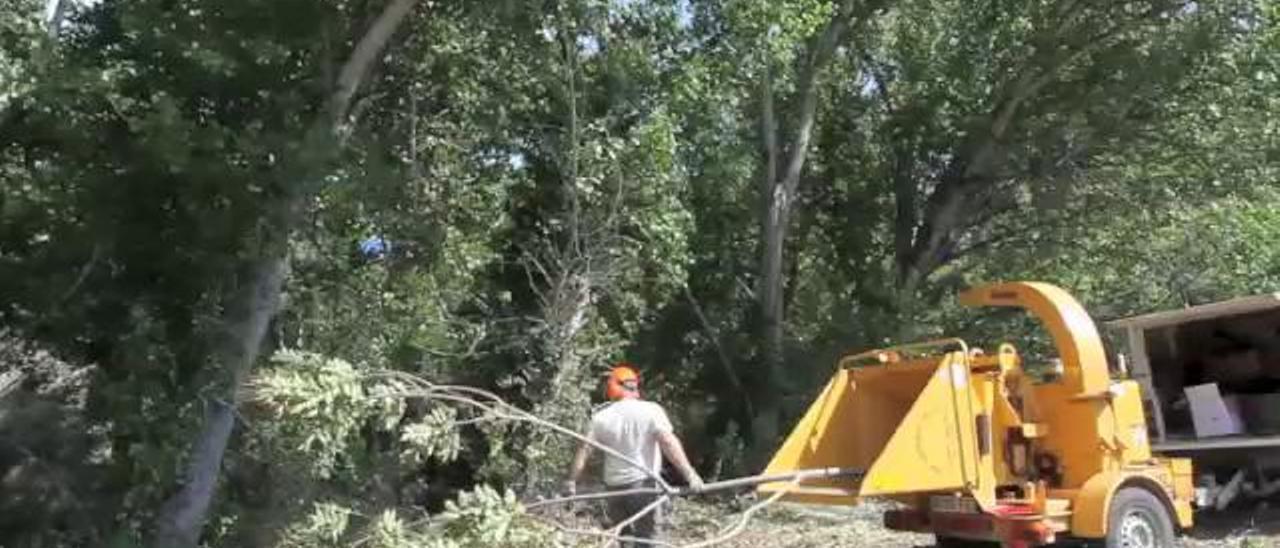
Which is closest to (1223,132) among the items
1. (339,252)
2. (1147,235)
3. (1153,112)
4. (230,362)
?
(1153,112)

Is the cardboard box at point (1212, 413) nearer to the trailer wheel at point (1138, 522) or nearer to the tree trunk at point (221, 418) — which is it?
the trailer wheel at point (1138, 522)

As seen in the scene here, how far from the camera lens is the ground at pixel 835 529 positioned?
12.5m

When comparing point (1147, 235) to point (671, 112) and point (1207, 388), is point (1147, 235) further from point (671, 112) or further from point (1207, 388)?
point (671, 112)

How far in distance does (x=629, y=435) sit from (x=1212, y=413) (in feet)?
24.0

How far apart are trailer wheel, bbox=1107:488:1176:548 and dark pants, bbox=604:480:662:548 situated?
325 centimetres

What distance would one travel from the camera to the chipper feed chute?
9367 millimetres

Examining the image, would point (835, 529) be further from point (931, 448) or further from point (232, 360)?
point (232, 360)

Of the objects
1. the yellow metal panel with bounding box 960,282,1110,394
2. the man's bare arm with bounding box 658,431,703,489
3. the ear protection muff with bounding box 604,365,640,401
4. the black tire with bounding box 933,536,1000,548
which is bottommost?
the black tire with bounding box 933,536,1000,548

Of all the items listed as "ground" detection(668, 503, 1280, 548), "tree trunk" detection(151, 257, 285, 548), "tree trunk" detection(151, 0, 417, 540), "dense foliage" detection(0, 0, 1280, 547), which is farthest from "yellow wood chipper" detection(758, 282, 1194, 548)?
"tree trunk" detection(151, 257, 285, 548)

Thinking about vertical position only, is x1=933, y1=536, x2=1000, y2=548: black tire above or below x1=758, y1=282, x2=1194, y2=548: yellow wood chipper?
below

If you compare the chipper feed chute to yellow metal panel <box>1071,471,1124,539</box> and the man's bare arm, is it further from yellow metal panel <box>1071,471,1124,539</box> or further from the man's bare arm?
the man's bare arm

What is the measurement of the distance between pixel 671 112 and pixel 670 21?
98cm

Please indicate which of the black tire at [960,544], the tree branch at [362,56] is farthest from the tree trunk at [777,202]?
the black tire at [960,544]

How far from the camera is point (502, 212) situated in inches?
616
